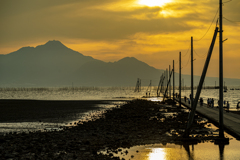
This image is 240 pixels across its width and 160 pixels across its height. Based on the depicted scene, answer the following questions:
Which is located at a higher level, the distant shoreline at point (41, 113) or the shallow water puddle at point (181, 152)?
the shallow water puddle at point (181, 152)

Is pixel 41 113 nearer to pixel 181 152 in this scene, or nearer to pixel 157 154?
pixel 157 154

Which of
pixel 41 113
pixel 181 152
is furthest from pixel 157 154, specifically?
pixel 41 113

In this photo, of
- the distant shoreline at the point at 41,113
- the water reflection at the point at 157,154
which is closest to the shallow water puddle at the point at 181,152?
the water reflection at the point at 157,154

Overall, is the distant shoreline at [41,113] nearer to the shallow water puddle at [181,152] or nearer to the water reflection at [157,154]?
the shallow water puddle at [181,152]

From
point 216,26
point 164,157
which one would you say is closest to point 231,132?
point 216,26

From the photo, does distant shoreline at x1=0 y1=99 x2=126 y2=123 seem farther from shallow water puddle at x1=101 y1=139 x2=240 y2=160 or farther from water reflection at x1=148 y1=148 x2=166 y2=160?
water reflection at x1=148 y1=148 x2=166 y2=160

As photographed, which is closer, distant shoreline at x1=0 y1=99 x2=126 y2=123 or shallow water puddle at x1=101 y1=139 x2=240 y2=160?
shallow water puddle at x1=101 y1=139 x2=240 y2=160

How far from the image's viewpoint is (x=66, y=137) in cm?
1948

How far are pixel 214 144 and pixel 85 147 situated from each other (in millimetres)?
6884

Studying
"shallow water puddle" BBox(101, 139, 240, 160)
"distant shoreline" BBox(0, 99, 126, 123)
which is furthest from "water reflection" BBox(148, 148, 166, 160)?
"distant shoreline" BBox(0, 99, 126, 123)

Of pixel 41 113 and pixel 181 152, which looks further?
pixel 41 113

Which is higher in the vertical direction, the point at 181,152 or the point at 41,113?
the point at 181,152

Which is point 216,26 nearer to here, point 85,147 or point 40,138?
point 85,147

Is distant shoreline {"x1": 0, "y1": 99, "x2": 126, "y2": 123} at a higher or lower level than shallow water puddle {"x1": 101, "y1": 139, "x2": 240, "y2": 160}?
lower
